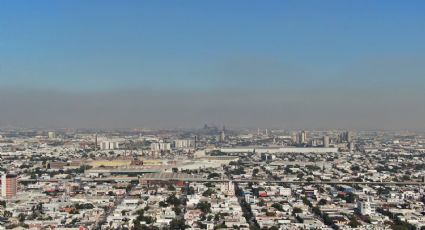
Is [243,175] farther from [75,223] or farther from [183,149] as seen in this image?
[183,149]

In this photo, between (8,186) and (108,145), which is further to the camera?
(108,145)

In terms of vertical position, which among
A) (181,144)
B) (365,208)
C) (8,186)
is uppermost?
(181,144)

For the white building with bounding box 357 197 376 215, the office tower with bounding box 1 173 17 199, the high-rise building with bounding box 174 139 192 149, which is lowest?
the white building with bounding box 357 197 376 215

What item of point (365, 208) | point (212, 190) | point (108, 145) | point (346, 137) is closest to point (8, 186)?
point (212, 190)

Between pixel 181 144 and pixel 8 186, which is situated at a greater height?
pixel 181 144

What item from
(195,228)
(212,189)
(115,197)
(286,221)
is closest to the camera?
(195,228)

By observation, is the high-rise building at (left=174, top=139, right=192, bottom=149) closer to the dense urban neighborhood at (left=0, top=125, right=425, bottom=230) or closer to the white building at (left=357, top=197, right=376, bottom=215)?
the dense urban neighborhood at (left=0, top=125, right=425, bottom=230)

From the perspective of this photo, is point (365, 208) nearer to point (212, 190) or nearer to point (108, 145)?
point (212, 190)

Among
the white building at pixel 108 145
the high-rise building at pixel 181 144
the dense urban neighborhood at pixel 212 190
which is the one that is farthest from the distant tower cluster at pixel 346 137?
the white building at pixel 108 145

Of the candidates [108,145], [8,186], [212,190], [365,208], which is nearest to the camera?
[365,208]

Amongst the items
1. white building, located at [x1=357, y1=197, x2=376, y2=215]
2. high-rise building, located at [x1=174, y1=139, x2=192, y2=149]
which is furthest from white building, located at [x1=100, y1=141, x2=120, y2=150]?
white building, located at [x1=357, y1=197, x2=376, y2=215]

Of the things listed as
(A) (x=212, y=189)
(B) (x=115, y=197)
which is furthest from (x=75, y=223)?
(A) (x=212, y=189)
